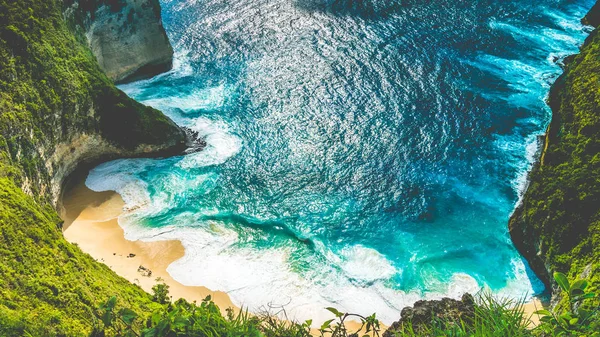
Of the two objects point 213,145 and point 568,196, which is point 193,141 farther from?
point 568,196

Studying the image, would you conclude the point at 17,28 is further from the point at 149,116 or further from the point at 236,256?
the point at 236,256

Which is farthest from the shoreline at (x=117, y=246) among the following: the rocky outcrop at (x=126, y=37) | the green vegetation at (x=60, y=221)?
the rocky outcrop at (x=126, y=37)

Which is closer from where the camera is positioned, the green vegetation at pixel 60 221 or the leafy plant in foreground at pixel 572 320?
the leafy plant in foreground at pixel 572 320

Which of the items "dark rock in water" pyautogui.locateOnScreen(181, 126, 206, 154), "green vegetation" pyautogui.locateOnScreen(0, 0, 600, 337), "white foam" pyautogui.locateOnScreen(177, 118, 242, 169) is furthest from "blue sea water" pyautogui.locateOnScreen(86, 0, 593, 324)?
"green vegetation" pyautogui.locateOnScreen(0, 0, 600, 337)

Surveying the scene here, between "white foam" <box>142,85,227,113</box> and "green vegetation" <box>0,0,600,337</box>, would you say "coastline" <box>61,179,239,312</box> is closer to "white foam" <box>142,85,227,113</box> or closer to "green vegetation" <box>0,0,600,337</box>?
"green vegetation" <box>0,0,600,337</box>

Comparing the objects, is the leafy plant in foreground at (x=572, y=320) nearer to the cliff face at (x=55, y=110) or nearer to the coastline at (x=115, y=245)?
the coastline at (x=115, y=245)

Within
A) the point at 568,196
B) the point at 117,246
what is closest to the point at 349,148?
the point at 568,196
